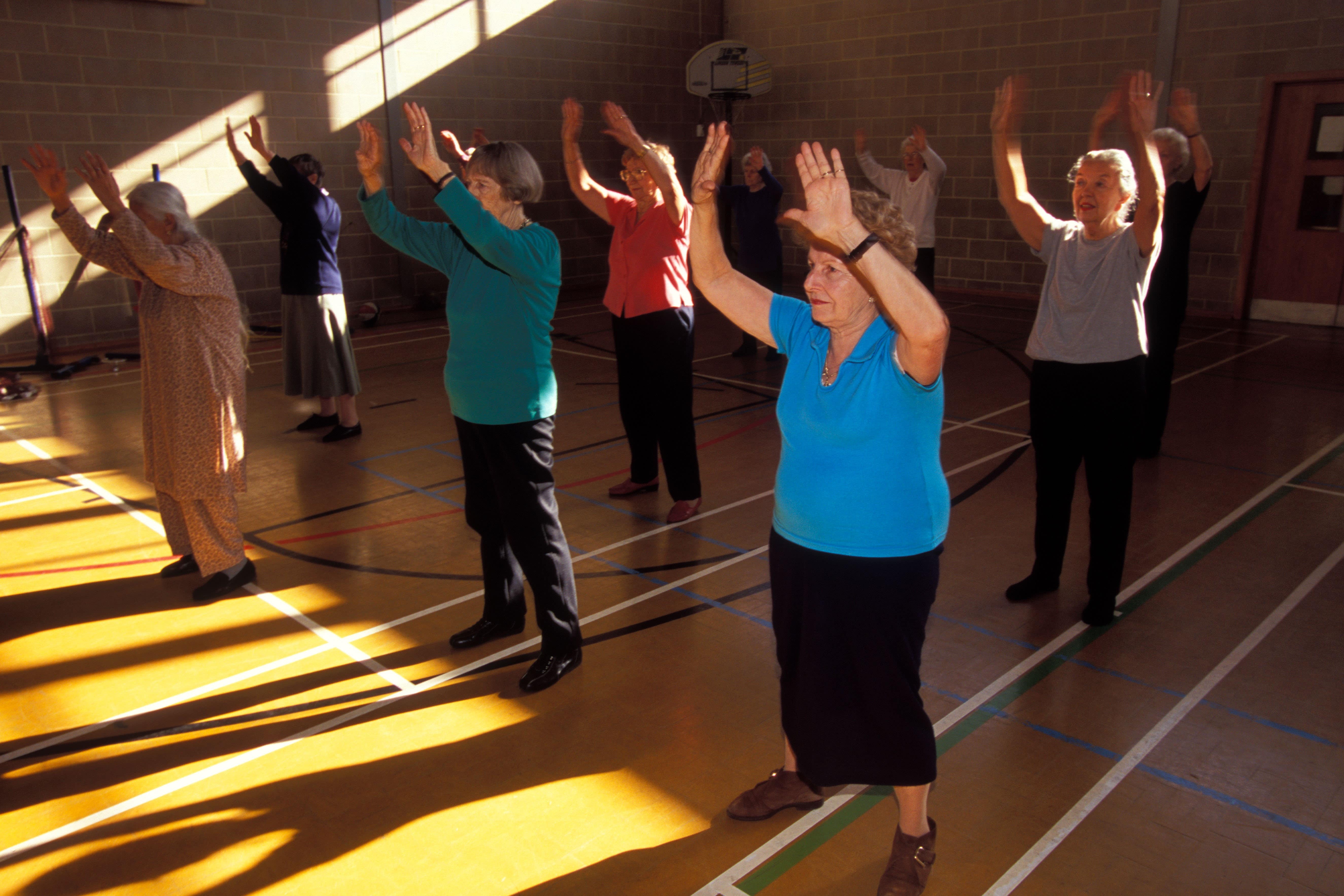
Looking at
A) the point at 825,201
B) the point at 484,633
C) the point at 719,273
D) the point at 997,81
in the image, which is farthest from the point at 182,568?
the point at 997,81

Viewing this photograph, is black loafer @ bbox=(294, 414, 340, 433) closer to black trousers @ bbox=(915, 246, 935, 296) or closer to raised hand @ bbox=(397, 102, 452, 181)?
raised hand @ bbox=(397, 102, 452, 181)

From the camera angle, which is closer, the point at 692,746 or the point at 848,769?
the point at 848,769

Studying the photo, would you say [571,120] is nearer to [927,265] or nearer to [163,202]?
[163,202]

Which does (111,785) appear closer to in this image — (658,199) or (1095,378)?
(658,199)

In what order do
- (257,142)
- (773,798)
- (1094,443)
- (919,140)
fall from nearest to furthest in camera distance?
(773,798) < (1094,443) < (257,142) < (919,140)

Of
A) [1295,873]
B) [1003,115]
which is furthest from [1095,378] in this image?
[1295,873]

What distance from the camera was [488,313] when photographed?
8.93 feet

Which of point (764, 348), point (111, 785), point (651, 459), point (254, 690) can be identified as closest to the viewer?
point (111, 785)

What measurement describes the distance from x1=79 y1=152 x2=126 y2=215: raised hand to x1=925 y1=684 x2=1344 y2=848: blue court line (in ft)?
10.1

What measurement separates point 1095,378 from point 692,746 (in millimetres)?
1788

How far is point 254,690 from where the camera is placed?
9.79 feet

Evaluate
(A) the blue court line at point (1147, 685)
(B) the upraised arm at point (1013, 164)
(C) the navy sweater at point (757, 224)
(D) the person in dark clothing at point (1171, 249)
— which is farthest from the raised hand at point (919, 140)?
(A) the blue court line at point (1147, 685)

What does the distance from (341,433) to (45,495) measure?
1547mm

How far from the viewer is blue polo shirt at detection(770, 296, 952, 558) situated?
5.81ft
